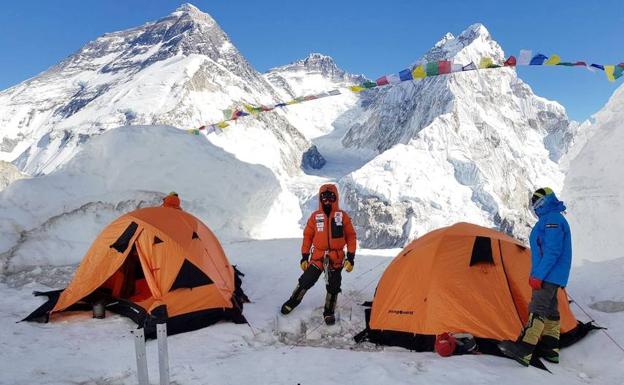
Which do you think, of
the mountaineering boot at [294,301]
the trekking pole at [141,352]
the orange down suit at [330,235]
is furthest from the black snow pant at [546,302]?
the trekking pole at [141,352]

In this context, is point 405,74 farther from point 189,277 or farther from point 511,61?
point 189,277

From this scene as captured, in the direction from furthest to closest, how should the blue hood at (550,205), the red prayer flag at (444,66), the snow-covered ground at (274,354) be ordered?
the red prayer flag at (444,66) → the blue hood at (550,205) → the snow-covered ground at (274,354)

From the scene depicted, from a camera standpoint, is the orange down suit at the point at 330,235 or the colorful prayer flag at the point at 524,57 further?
the colorful prayer flag at the point at 524,57

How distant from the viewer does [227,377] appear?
449 centimetres

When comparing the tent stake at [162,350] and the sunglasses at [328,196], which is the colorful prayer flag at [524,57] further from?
the tent stake at [162,350]

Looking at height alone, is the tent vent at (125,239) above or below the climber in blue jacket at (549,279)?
above

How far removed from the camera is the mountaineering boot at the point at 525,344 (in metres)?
4.80

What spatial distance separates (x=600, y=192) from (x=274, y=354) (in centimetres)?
1085

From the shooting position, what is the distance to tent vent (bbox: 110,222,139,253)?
6.90 meters

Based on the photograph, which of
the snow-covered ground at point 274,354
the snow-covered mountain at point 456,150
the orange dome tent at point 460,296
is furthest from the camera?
the snow-covered mountain at point 456,150

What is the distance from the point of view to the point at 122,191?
13.7 meters

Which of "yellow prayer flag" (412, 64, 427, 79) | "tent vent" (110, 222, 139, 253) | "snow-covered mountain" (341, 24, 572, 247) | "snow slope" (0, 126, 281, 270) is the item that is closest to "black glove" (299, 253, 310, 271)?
"tent vent" (110, 222, 139, 253)

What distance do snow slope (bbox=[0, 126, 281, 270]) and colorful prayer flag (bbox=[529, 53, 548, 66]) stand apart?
9789 millimetres

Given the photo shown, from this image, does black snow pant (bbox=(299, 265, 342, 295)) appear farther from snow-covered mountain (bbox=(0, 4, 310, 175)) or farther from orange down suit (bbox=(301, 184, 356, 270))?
snow-covered mountain (bbox=(0, 4, 310, 175))
